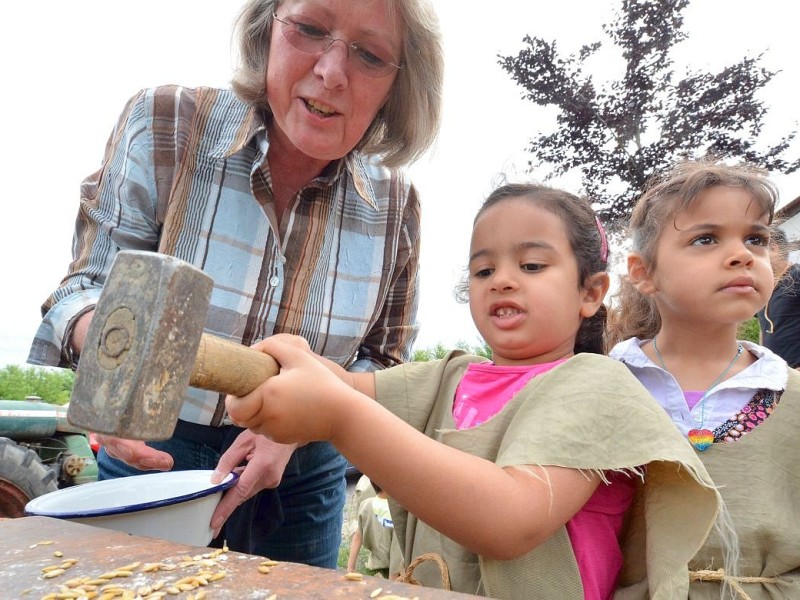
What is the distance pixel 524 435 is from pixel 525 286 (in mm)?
442

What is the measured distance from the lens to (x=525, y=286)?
63.9 inches

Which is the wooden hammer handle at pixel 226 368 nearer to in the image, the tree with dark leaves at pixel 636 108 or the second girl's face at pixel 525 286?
the second girl's face at pixel 525 286

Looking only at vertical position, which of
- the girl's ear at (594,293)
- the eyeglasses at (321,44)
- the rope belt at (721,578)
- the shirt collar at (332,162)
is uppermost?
the eyeglasses at (321,44)

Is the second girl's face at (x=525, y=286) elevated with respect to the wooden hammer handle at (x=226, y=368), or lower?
elevated

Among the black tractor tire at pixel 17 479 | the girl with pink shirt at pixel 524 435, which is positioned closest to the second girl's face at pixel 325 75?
the girl with pink shirt at pixel 524 435

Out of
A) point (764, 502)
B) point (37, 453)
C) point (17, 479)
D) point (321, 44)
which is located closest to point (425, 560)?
point (764, 502)

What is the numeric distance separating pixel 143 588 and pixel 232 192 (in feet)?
4.30

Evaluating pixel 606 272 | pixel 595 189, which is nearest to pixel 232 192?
pixel 606 272

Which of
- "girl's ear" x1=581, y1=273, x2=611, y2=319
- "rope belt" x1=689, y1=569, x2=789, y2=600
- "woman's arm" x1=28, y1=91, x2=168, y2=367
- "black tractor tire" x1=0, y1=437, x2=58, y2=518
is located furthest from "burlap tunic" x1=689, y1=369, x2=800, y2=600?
"black tractor tire" x1=0, y1=437, x2=58, y2=518

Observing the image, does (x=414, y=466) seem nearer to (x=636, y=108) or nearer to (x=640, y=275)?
(x=640, y=275)

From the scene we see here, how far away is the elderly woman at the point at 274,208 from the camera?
1.88 m

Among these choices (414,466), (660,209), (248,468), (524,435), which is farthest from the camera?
(660,209)

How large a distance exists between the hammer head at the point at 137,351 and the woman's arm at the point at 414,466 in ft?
0.70

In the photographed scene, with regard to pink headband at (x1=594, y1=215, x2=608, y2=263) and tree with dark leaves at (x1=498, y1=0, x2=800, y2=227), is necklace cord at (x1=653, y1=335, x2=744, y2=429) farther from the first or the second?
tree with dark leaves at (x1=498, y1=0, x2=800, y2=227)
